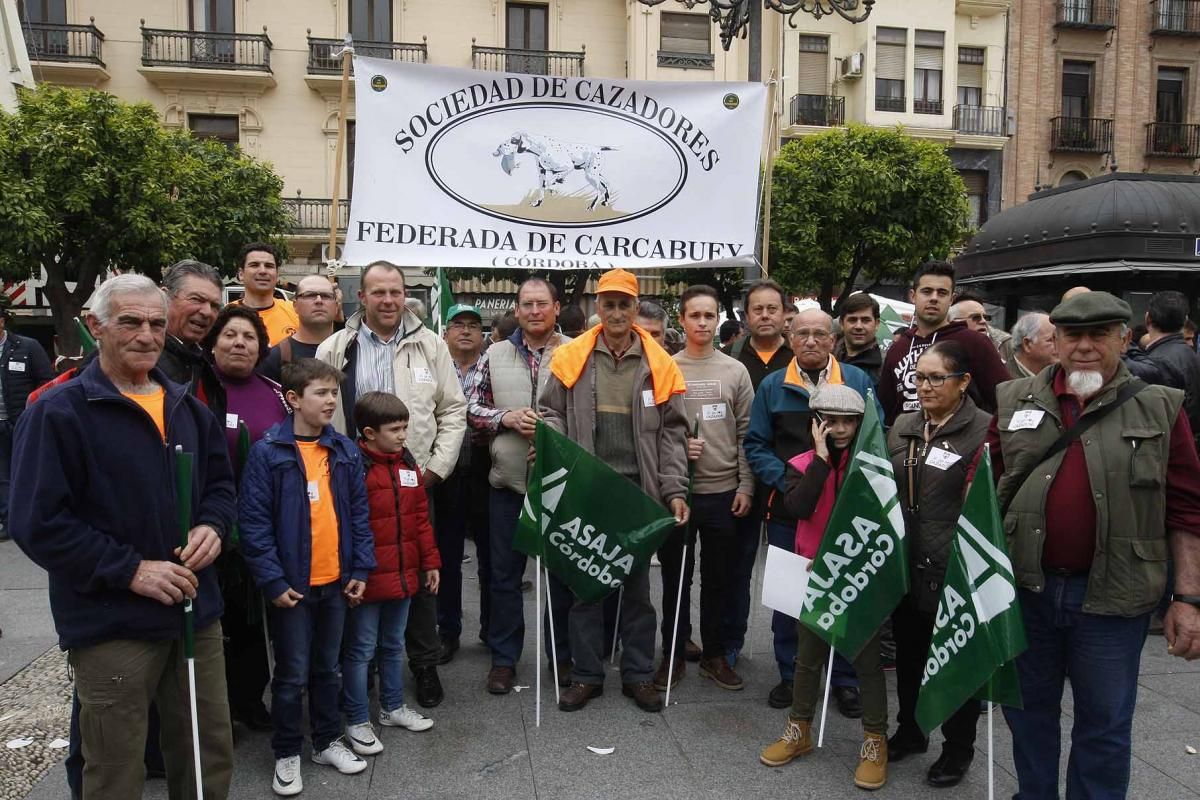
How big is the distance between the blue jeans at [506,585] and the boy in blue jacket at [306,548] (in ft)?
3.23

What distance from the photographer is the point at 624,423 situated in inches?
176

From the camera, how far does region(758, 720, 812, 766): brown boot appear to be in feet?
12.5

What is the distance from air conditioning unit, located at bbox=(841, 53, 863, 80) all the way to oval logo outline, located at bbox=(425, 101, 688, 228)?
73.9 ft

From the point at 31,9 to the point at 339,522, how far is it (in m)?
25.7

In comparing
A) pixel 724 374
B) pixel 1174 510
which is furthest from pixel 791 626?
pixel 1174 510

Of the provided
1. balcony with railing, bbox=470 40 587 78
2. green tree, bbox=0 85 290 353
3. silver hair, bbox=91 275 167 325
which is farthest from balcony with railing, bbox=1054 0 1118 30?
silver hair, bbox=91 275 167 325

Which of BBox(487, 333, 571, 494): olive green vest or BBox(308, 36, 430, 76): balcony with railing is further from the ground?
BBox(308, 36, 430, 76): balcony with railing

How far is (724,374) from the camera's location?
4.77 metres

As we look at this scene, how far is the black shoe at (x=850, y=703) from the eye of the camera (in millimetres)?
4285

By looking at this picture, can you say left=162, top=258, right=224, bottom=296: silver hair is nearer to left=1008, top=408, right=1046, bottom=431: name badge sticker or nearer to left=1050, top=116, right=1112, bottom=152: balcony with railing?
left=1008, top=408, right=1046, bottom=431: name badge sticker

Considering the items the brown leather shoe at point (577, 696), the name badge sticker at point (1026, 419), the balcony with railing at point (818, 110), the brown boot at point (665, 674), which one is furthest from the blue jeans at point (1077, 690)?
the balcony with railing at point (818, 110)

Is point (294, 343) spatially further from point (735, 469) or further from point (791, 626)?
point (791, 626)

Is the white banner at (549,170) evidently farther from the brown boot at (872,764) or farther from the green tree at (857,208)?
the green tree at (857,208)

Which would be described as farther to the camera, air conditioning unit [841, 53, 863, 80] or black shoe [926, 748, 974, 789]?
air conditioning unit [841, 53, 863, 80]
